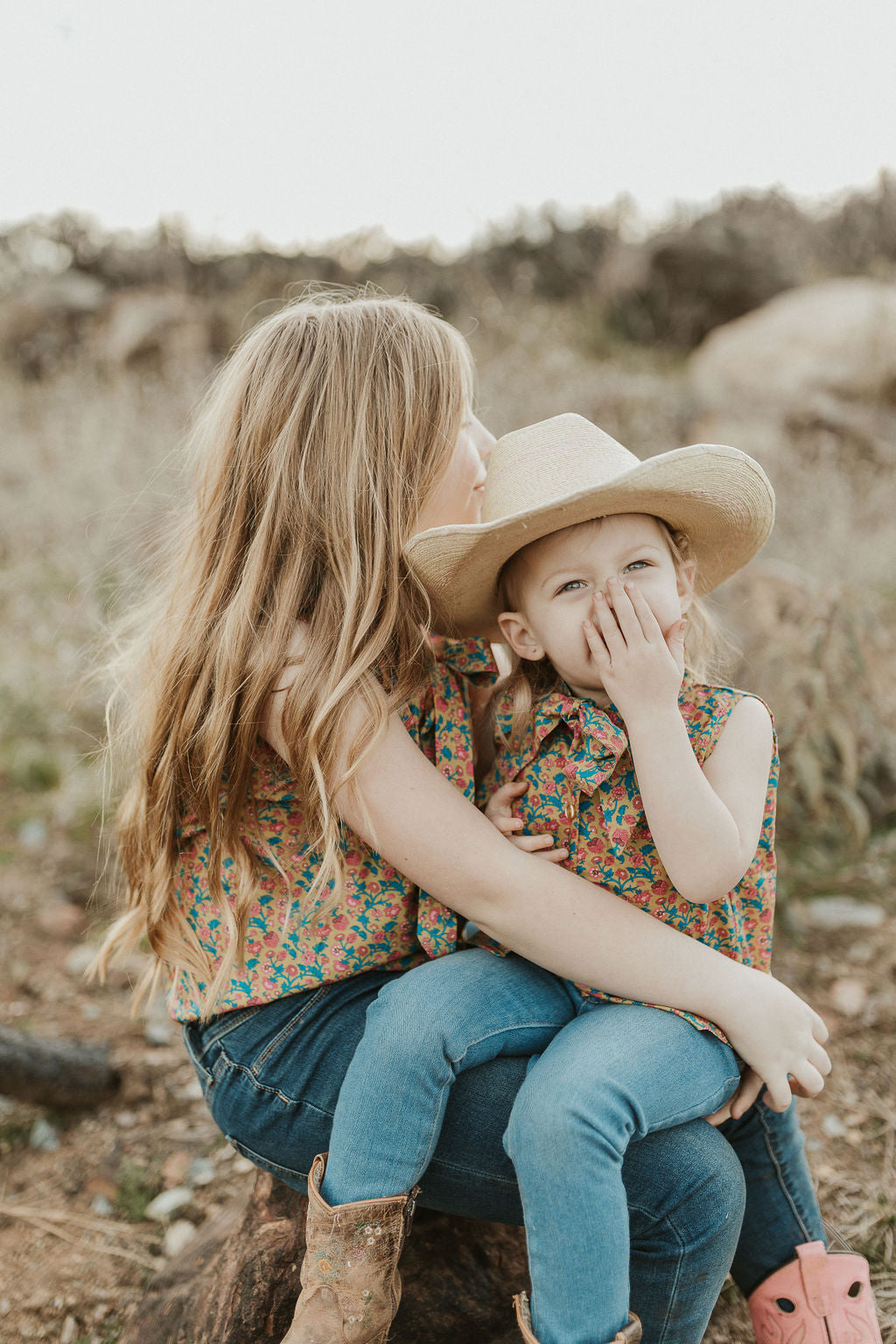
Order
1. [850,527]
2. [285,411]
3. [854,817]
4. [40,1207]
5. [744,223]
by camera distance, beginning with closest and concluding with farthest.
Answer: [285,411]
[40,1207]
[854,817]
[850,527]
[744,223]

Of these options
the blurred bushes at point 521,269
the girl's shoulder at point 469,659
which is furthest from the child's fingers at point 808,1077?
the blurred bushes at point 521,269

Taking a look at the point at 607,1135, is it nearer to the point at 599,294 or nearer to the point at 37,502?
the point at 37,502

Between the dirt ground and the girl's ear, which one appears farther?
the dirt ground

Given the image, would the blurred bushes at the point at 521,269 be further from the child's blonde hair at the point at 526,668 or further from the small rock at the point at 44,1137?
the child's blonde hair at the point at 526,668

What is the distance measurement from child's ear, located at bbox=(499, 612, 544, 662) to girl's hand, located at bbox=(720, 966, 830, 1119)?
616mm

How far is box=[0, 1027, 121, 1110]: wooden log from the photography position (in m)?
2.31

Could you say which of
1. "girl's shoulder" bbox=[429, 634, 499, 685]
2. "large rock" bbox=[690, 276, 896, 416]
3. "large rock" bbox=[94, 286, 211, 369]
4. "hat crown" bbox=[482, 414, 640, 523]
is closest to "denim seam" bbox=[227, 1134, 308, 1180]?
"girl's shoulder" bbox=[429, 634, 499, 685]

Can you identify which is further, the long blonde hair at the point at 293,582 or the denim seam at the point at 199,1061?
the denim seam at the point at 199,1061

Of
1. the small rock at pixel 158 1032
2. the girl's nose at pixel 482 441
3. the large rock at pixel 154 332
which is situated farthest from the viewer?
the large rock at pixel 154 332

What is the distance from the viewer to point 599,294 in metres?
10.2

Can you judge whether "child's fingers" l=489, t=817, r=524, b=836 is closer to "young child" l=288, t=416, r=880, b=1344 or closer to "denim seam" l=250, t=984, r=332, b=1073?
"young child" l=288, t=416, r=880, b=1344

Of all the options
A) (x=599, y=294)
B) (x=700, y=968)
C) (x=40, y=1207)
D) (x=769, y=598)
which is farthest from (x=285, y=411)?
(x=599, y=294)

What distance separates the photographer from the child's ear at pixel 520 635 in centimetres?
171

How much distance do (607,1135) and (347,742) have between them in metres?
0.68
